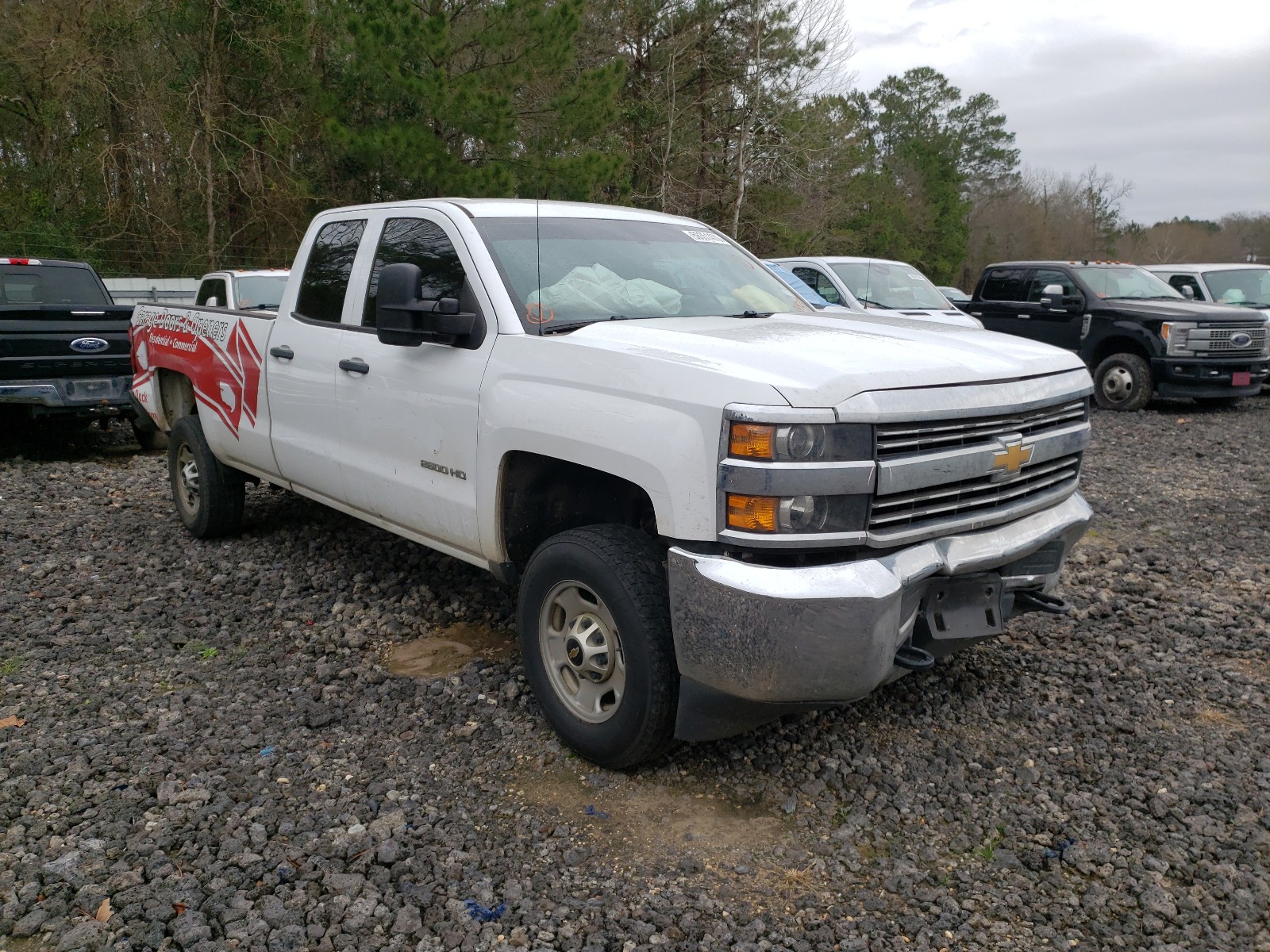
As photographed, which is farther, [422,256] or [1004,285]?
[1004,285]

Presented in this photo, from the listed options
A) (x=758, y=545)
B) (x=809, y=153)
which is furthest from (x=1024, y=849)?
→ (x=809, y=153)

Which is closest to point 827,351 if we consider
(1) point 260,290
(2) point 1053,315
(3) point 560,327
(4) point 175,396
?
(3) point 560,327

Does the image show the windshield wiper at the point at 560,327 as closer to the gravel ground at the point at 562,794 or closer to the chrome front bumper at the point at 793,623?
the chrome front bumper at the point at 793,623

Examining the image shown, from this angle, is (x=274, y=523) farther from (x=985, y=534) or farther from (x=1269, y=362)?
(x=1269, y=362)

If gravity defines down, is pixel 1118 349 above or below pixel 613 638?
above

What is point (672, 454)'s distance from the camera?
303 cm

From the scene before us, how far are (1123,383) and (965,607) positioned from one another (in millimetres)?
10268

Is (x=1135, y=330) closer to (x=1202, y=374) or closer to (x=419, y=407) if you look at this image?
(x=1202, y=374)

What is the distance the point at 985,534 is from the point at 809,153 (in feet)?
93.7

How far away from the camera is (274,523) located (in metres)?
6.77

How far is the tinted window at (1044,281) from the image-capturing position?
43.0 ft

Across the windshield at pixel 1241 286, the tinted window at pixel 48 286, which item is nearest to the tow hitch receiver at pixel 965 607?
the tinted window at pixel 48 286

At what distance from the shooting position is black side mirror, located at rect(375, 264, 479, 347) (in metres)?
3.76

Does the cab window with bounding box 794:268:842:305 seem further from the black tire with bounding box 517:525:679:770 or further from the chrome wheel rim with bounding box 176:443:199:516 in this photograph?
the black tire with bounding box 517:525:679:770
